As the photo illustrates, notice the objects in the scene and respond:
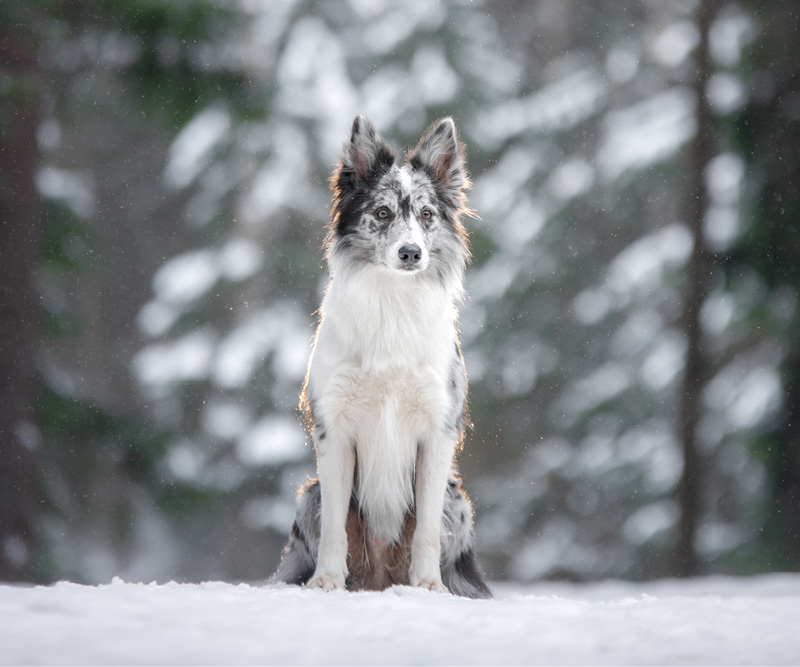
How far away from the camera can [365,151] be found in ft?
10.2

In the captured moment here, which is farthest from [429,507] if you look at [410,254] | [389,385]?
[410,254]

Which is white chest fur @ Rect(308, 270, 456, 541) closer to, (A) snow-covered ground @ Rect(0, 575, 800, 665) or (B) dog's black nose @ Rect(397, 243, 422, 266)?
(B) dog's black nose @ Rect(397, 243, 422, 266)

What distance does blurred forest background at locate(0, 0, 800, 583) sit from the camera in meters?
6.03

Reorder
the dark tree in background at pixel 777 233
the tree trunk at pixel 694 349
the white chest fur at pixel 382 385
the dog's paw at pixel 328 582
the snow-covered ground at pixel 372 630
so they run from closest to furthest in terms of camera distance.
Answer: the snow-covered ground at pixel 372 630 → the dog's paw at pixel 328 582 → the white chest fur at pixel 382 385 → the dark tree in background at pixel 777 233 → the tree trunk at pixel 694 349

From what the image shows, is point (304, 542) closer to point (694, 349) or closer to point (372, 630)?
point (372, 630)

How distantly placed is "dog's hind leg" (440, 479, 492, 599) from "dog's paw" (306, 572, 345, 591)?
1.58 feet

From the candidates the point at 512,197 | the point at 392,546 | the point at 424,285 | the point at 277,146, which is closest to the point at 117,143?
the point at 277,146

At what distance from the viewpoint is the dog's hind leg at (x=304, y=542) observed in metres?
3.02

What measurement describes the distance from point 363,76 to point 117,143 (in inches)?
83.1

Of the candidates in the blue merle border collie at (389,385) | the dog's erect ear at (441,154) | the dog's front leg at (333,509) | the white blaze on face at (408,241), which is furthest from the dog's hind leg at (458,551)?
the dog's erect ear at (441,154)

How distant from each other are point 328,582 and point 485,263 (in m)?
4.19

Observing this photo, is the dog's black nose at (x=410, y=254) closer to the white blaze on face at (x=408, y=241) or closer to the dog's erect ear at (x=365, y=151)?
the white blaze on face at (x=408, y=241)

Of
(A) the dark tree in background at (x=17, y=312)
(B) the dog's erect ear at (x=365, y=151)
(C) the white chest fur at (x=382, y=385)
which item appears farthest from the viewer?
(A) the dark tree in background at (x=17, y=312)


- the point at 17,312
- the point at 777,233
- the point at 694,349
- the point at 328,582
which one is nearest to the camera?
the point at 328,582
